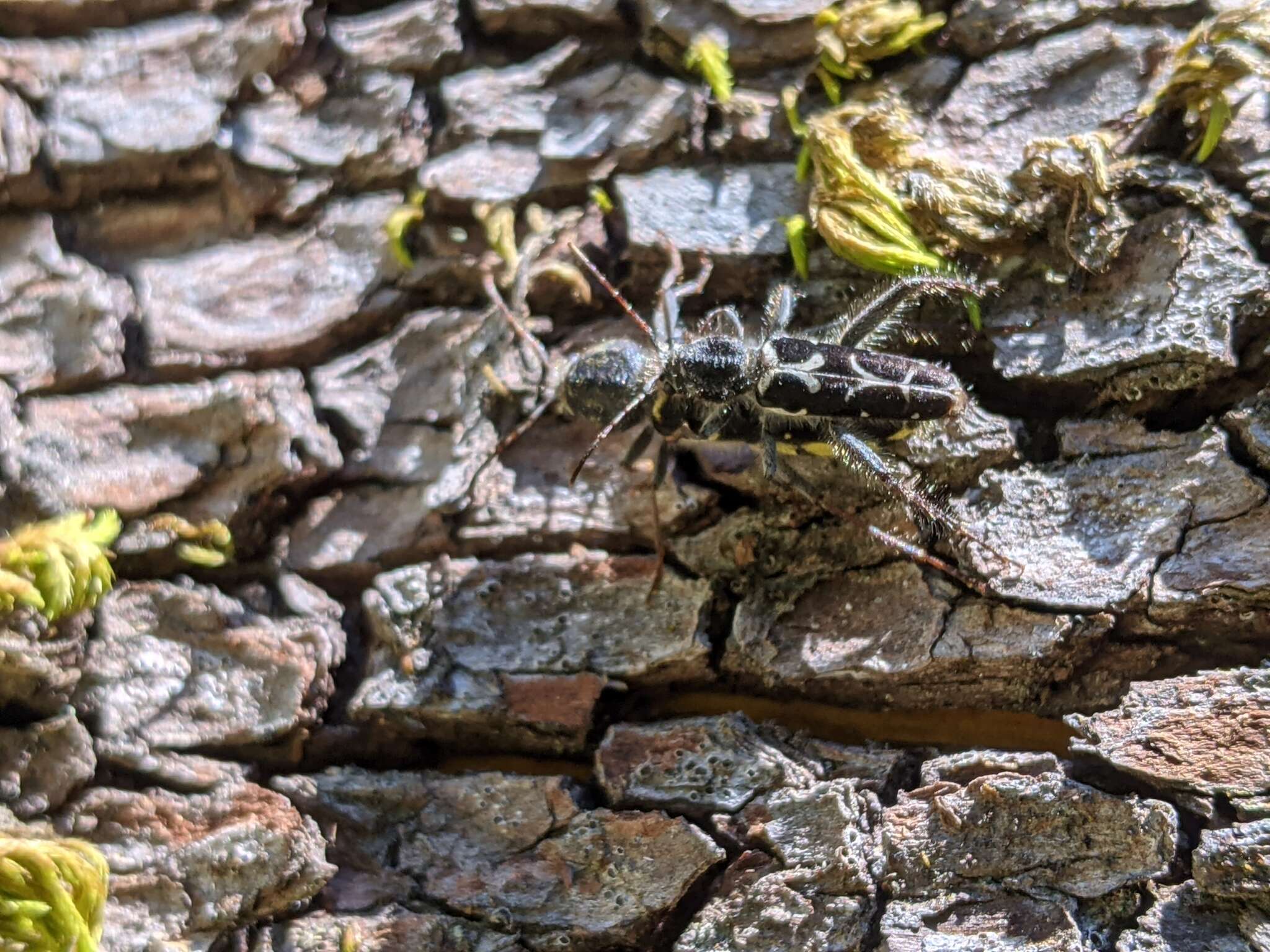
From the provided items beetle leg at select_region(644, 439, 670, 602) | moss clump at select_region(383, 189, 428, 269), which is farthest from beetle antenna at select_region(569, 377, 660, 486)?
moss clump at select_region(383, 189, 428, 269)

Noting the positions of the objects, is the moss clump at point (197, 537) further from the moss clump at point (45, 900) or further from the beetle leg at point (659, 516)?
the beetle leg at point (659, 516)

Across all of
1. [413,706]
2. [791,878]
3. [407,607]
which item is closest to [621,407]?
[407,607]

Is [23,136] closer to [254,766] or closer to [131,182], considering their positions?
[131,182]

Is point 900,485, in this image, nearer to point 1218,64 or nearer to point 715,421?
point 715,421

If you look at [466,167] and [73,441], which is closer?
[73,441]

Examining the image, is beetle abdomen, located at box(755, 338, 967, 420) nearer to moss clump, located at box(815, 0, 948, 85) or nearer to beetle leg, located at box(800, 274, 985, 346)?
beetle leg, located at box(800, 274, 985, 346)

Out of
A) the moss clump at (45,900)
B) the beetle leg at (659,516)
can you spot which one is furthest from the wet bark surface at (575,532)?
the moss clump at (45,900)

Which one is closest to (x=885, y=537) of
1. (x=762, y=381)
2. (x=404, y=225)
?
(x=762, y=381)
